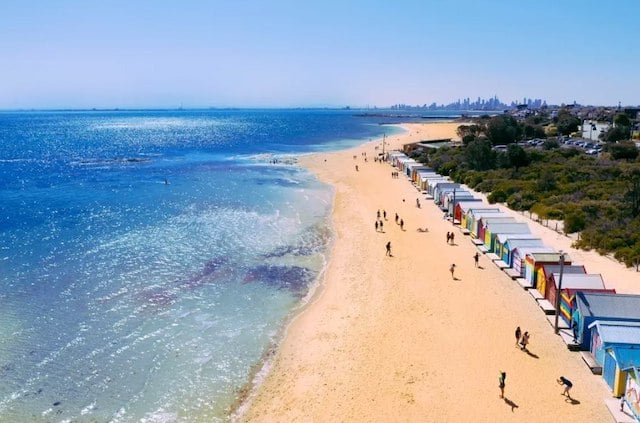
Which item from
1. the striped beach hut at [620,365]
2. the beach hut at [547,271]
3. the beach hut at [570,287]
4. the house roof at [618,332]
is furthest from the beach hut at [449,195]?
the striped beach hut at [620,365]

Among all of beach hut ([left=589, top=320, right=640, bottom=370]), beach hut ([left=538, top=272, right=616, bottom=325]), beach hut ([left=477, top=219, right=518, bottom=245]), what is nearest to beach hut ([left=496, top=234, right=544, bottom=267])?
beach hut ([left=477, top=219, right=518, bottom=245])

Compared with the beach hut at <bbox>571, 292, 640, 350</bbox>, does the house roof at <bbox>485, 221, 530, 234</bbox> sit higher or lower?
higher

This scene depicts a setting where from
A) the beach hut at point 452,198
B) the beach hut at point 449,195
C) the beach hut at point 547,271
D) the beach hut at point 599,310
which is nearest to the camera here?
the beach hut at point 599,310

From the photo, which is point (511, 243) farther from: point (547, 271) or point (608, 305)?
point (608, 305)

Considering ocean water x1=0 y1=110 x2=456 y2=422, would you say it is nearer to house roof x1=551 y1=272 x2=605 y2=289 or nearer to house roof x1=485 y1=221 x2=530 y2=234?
house roof x1=485 y1=221 x2=530 y2=234

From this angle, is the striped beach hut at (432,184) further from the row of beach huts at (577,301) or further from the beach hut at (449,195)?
the row of beach huts at (577,301)
